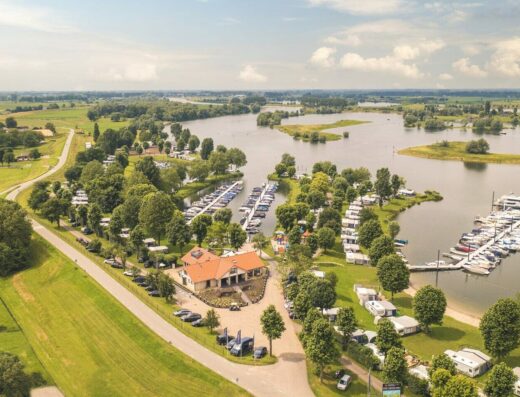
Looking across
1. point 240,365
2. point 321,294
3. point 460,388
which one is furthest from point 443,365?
point 240,365

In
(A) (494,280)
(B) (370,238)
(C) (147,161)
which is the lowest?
(A) (494,280)

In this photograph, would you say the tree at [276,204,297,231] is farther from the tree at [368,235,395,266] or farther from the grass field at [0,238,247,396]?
the grass field at [0,238,247,396]

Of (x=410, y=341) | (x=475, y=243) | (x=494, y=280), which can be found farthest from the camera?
(x=475, y=243)

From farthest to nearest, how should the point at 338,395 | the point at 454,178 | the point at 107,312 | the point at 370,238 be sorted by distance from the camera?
the point at 454,178 < the point at 370,238 < the point at 107,312 < the point at 338,395

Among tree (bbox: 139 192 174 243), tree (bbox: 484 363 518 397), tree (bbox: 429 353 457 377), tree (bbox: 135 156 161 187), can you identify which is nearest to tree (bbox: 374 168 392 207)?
tree (bbox: 139 192 174 243)

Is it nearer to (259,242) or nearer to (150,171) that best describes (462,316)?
(259,242)

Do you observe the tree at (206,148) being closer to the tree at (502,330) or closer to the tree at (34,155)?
the tree at (34,155)

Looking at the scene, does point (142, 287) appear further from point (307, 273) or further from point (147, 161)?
point (147, 161)

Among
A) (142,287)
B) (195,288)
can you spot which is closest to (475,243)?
(195,288)
